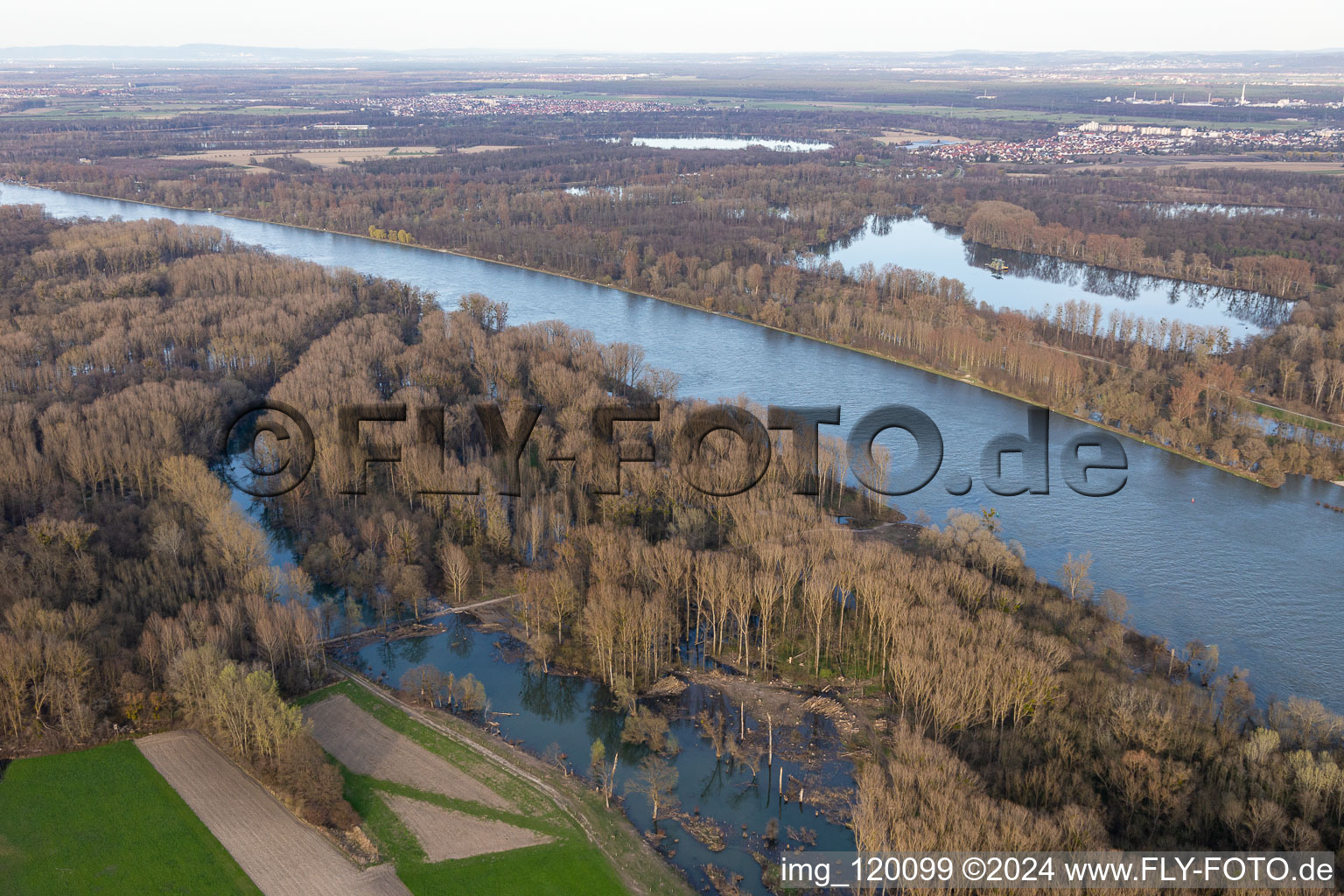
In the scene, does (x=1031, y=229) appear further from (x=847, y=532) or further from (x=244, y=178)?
(x=244, y=178)

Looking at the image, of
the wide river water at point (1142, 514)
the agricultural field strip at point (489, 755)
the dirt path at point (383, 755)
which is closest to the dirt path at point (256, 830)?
the dirt path at point (383, 755)

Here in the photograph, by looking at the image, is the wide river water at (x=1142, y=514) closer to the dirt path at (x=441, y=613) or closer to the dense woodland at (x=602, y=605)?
the dense woodland at (x=602, y=605)

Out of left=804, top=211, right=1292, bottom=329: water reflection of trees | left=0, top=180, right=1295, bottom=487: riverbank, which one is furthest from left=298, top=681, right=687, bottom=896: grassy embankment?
left=804, top=211, right=1292, bottom=329: water reflection of trees

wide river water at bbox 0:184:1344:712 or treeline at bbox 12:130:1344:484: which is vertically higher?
treeline at bbox 12:130:1344:484

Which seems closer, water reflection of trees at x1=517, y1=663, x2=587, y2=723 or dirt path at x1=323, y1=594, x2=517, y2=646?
water reflection of trees at x1=517, y1=663, x2=587, y2=723

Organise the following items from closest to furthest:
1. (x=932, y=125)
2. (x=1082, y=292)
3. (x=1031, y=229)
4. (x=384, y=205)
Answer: (x=1082, y=292), (x=1031, y=229), (x=384, y=205), (x=932, y=125)

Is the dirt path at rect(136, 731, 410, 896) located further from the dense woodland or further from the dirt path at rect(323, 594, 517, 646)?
the dirt path at rect(323, 594, 517, 646)

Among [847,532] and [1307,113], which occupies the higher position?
[1307,113]

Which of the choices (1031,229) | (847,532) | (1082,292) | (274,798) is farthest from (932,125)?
(274,798)
